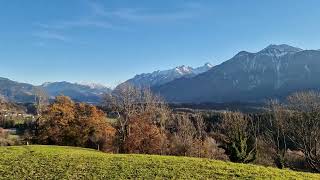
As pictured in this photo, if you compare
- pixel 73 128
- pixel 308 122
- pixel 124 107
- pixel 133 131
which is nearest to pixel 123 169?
pixel 308 122

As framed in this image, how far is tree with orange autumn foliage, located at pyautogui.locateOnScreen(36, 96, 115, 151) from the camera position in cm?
9738

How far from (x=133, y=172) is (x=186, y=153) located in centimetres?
5574

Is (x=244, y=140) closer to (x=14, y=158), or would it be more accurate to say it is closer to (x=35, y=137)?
(x=14, y=158)

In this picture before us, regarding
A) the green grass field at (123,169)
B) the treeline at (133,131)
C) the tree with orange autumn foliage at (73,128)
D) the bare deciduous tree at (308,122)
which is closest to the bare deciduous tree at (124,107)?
the treeline at (133,131)

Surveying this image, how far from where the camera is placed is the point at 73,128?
325ft

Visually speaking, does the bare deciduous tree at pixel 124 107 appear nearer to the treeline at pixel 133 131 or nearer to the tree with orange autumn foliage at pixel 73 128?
the treeline at pixel 133 131

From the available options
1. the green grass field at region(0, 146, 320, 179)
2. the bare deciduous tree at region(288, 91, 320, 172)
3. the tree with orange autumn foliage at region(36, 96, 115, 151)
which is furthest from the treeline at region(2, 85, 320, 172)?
the green grass field at region(0, 146, 320, 179)

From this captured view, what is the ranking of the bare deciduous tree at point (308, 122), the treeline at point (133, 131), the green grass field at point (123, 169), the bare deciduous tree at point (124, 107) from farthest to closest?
the bare deciduous tree at point (124, 107) → the treeline at point (133, 131) → the bare deciduous tree at point (308, 122) → the green grass field at point (123, 169)

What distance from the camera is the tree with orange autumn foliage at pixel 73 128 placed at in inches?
3834

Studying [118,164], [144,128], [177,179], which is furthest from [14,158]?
[144,128]

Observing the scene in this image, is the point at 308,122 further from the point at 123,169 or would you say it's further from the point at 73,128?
the point at 73,128

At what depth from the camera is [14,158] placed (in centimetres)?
3925

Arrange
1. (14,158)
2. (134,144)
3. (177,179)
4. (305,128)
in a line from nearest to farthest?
1. (177,179)
2. (14,158)
3. (305,128)
4. (134,144)

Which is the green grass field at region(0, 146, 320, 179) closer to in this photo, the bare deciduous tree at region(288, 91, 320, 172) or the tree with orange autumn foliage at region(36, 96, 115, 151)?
the bare deciduous tree at region(288, 91, 320, 172)
